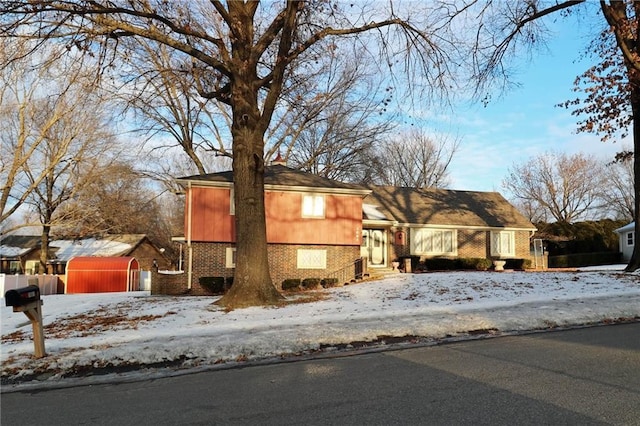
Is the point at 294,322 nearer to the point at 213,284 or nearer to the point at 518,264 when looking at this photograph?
the point at 213,284

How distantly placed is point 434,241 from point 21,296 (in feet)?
79.0

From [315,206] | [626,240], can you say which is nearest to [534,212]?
[626,240]

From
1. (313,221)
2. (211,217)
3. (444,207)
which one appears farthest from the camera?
(444,207)

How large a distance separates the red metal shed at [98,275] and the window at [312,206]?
17.0 meters

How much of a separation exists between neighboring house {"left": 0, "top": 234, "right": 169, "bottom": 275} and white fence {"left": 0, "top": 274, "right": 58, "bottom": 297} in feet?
39.6

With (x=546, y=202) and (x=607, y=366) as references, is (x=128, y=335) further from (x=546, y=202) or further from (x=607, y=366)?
(x=546, y=202)

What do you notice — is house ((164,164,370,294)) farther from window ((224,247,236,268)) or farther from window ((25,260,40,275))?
window ((25,260,40,275))

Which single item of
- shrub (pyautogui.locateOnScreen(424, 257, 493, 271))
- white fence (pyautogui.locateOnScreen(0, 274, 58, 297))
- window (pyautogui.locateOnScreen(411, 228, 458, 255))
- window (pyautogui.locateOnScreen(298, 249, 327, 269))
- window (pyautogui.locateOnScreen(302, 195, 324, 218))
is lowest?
white fence (pyautogui.locateOnScreen(0, 274, 58, 297))

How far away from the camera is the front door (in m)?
27.0

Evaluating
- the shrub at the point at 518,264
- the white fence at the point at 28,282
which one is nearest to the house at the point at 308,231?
the shrub at the point at 518,264

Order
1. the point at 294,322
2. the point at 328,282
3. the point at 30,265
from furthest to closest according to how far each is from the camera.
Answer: the point at 30,265 < the point at 328,282 < the point at 294,322

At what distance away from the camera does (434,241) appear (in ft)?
94.9

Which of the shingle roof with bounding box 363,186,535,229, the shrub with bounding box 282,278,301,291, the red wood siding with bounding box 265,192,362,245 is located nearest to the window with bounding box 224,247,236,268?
the red wood siding with bounding box 265,192,362,245

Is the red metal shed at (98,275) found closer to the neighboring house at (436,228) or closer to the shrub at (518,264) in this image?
the neighboring house at (436,228)
